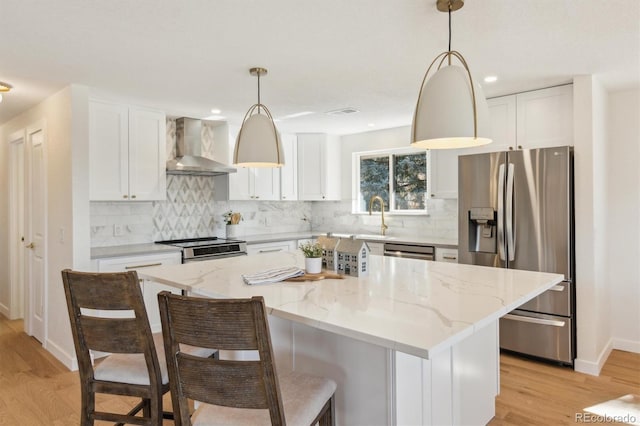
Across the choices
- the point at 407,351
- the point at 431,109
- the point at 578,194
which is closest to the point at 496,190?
the point at 578,194

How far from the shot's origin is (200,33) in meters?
2.34

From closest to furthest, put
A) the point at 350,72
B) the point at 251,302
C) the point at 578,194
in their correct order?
1. the point at 251,302
2. the point at 350,72
3. the point at 578,194

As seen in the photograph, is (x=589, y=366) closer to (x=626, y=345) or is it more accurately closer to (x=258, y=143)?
(x=626, y=345)

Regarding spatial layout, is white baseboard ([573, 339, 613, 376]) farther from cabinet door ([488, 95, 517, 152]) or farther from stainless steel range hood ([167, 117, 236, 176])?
stainless steel range hood ([167, 117, 236, 176])

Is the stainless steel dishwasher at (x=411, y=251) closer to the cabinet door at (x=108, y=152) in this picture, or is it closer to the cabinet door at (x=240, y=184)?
the cabinet door at (x=240, y=184)

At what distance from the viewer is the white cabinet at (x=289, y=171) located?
552cm

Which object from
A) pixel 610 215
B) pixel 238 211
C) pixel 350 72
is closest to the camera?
pixel 350 72

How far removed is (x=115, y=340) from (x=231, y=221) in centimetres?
353

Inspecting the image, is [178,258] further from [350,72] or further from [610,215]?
[610,215]

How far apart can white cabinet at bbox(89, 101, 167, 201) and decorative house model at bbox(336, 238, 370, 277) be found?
8.27ft

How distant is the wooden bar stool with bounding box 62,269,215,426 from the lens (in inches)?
64.1

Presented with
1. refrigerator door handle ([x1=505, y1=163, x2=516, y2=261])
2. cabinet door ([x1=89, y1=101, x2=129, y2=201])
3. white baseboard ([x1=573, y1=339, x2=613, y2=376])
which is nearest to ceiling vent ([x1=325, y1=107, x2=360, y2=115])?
refrigerator door handle ([x1=505, y1=163, x2=516, y2=261])

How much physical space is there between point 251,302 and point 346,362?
723mm

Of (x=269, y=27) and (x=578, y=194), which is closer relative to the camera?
(x=269, y=27)
